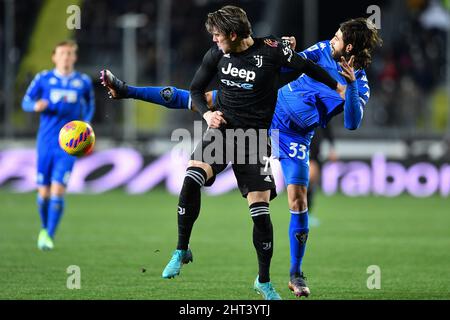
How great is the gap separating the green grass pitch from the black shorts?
0.97 meters

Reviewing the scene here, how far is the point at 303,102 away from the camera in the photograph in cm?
857

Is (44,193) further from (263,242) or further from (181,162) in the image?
(181,162)

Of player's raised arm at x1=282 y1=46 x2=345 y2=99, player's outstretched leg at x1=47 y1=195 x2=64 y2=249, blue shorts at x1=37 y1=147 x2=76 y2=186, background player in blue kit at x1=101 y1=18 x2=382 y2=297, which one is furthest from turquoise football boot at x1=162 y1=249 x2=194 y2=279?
blue shorts at x1=37 y1=147 x2=76 y2=186

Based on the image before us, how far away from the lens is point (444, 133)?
21000mm

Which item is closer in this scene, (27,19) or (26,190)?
(26,190)

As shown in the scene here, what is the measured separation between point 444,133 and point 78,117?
11.0 meters

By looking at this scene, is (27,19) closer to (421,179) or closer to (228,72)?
(421,179)

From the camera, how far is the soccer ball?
8.55m

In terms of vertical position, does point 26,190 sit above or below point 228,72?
below

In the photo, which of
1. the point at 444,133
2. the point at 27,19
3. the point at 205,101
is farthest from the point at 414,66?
the point at 205,101

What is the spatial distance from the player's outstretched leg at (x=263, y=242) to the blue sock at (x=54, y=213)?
4649 millimetres
